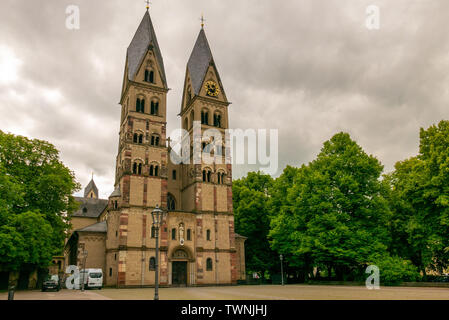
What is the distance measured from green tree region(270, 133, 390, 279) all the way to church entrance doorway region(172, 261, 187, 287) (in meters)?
13.3

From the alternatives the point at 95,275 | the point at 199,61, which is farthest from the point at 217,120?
the point at 95,275

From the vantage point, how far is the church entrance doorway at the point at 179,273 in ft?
140

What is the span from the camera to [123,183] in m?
42.6

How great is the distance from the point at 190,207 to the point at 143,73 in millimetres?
18889

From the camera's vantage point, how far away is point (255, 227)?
54031mm

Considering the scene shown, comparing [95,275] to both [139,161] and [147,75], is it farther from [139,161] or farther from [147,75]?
[147,75]

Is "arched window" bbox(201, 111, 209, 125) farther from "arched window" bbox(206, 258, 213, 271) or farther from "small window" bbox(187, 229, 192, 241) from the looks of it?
"arched window" bbox(206, 258, 213, 271)

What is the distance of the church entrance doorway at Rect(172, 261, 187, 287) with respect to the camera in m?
42.8

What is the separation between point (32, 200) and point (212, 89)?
91.6ft

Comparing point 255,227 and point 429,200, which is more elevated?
point 429,200

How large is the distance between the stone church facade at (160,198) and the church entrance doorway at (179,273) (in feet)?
0.37
